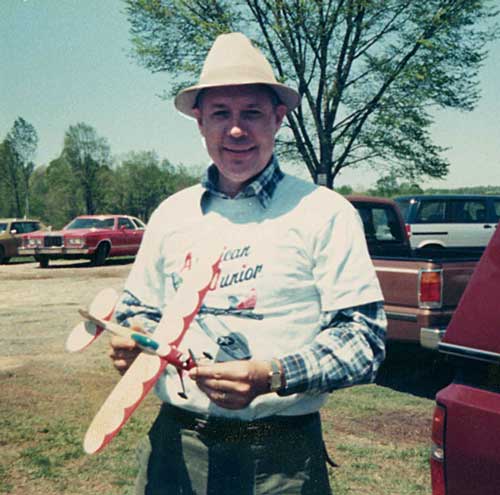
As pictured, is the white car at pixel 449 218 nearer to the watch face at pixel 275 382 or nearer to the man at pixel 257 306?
the man at pixel 257 306

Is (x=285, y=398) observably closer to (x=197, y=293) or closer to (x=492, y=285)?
(x=197, y=293)

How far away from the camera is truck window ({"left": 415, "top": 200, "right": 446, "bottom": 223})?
1394 cm

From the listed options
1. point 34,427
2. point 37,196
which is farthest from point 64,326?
point 37,196

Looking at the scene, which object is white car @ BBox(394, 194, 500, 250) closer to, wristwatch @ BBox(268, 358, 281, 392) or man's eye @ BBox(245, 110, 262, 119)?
man's eye @ BBox(245, 110, 262, 119)

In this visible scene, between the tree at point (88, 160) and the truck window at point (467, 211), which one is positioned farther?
the tree at point (88, 160)

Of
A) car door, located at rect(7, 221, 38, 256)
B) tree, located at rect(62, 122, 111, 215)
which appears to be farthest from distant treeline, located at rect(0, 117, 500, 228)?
car door, located at rect(7, 221, 38, 256)

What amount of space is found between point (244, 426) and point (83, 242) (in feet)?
54.1

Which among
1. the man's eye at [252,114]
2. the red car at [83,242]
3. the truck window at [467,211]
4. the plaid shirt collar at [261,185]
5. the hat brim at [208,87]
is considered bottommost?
the red car at [83,242]

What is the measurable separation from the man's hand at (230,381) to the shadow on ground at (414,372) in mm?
3885

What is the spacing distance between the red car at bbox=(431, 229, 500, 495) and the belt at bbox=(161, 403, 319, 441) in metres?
0.43

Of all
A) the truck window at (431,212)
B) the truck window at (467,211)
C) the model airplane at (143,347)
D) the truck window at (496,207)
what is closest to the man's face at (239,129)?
the model airplane at (143,347)

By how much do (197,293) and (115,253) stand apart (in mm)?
17635

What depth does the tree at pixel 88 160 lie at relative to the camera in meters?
60.9

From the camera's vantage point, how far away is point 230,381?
1213 mm
